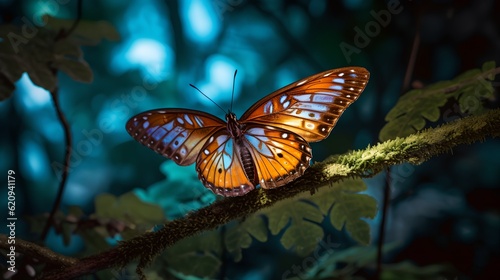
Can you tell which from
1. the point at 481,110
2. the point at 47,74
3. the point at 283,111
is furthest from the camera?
the point at 47,74

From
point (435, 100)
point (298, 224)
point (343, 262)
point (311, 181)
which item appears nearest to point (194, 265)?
point (298, 224)

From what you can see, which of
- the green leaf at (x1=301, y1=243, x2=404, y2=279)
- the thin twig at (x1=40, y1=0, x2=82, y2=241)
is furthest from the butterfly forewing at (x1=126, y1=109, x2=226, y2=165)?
the green leaf at (x1=301, y1=243, x2=404, y2=279)

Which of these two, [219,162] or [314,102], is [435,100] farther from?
[219,162]

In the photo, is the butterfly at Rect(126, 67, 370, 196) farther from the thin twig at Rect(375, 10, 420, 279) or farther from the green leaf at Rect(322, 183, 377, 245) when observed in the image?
the thin twig at Rect(375, 10, 420, 279)

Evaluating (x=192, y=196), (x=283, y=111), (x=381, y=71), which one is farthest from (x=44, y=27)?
(x=381, y=71)

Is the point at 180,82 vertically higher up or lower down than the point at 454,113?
higher up

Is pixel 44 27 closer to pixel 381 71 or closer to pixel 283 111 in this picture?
pixel 283 111
